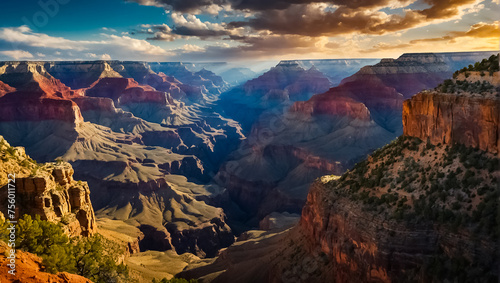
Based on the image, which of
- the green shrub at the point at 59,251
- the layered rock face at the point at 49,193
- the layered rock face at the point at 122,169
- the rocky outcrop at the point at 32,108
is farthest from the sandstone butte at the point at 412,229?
the rocky outcrop at the point at 32,108

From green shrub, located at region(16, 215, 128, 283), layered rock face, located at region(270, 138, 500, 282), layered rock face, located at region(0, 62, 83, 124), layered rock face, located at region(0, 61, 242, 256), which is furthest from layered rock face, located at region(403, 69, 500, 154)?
layered rock face, located at region(0, 62, 83, 124)

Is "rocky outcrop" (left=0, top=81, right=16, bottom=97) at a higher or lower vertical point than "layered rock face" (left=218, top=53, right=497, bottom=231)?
higher

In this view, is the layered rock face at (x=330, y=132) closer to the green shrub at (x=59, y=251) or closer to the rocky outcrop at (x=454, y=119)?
the rocky outcrop at (x=454, y=119)

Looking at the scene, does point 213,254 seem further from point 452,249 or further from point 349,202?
point 452,249

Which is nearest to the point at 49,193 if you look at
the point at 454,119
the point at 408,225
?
the point at 408,225

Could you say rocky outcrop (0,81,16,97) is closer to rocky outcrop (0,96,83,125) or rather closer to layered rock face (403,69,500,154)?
rocky outcrop (0,96,83,125)

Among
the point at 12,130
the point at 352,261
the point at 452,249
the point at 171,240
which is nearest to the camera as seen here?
the point at 452,249

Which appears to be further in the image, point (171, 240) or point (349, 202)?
point (171, 240)

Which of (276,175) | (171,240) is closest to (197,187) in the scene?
(276,175)
